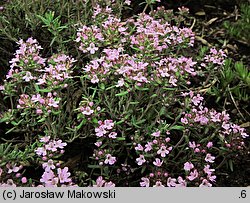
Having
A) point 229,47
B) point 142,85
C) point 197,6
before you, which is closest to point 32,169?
point 142,85

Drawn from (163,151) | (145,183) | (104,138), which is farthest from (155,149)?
(104,138)

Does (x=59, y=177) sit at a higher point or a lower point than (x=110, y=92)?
lower

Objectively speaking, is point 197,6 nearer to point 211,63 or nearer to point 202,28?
point 202,28

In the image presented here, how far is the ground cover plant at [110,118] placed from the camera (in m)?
2.83

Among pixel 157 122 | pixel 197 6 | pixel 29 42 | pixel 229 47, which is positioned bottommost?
pixel 157 122

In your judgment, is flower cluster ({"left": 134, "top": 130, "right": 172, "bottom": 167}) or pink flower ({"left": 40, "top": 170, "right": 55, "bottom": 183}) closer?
pink flower ({"left": 40, "top": 170, "right": 55, "bottom": 183})

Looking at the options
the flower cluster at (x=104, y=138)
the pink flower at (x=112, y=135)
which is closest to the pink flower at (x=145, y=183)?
the flower cluster at (x=104, y=138)

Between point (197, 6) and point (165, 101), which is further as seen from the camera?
point (197, 6)

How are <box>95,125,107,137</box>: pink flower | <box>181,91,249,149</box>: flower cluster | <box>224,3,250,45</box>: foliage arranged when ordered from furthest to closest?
<box>224,3,250,45</box>: foliage < <box>181,91,249,149</box>: flower cluster < <box>95,125,107,137</box>: pink flower

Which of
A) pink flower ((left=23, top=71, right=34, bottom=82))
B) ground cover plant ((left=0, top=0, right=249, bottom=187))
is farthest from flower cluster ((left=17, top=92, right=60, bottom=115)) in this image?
pink flower ((left=23, top=71, right=34, bottom=82))

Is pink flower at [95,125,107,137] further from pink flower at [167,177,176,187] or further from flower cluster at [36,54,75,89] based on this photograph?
pink flower at [167,177,176,187]

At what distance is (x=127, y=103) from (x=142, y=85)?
0.53ft

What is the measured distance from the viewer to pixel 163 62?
317 centimetres

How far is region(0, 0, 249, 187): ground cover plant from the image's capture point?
283cm
